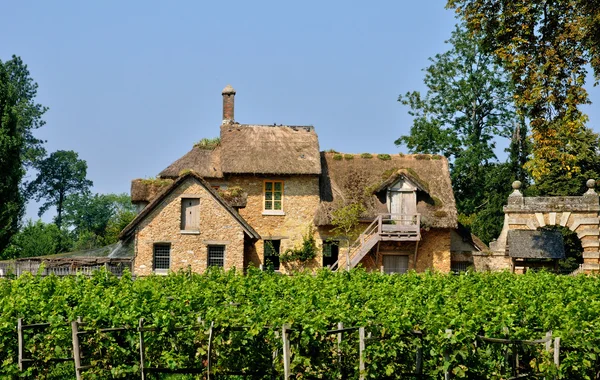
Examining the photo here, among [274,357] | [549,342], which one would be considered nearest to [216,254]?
[274,357]

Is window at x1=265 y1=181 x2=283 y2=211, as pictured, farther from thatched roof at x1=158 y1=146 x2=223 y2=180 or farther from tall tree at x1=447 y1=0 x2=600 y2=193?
tall tree at x1=447 y1=0 x2=600 y2=193

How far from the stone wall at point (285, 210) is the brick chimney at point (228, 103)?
5.38 m

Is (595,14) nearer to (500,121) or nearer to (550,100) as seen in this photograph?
(550,100)

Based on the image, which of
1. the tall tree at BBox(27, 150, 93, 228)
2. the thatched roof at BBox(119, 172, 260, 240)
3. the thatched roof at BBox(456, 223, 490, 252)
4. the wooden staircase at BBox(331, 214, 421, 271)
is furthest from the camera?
the tall tree at BBox(27, 150, 93, 228)

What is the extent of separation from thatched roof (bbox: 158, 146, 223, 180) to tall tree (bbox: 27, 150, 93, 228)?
33.8m

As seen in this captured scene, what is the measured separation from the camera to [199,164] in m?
39.3

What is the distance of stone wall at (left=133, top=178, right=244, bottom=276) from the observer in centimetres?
3419

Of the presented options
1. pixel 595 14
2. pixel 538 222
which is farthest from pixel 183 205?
pixel 595 14

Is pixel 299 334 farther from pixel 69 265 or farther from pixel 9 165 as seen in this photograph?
pixel 9 165

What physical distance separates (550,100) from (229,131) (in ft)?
63.6

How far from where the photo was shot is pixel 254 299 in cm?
1554

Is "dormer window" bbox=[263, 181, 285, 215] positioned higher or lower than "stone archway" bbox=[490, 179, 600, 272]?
higher

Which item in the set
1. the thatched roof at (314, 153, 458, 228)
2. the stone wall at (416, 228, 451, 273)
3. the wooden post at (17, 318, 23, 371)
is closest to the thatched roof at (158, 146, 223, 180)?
the thatched roof at (314, 153, 458, 228)

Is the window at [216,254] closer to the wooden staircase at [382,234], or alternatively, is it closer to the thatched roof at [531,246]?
the wooden staircase at [382,234]
